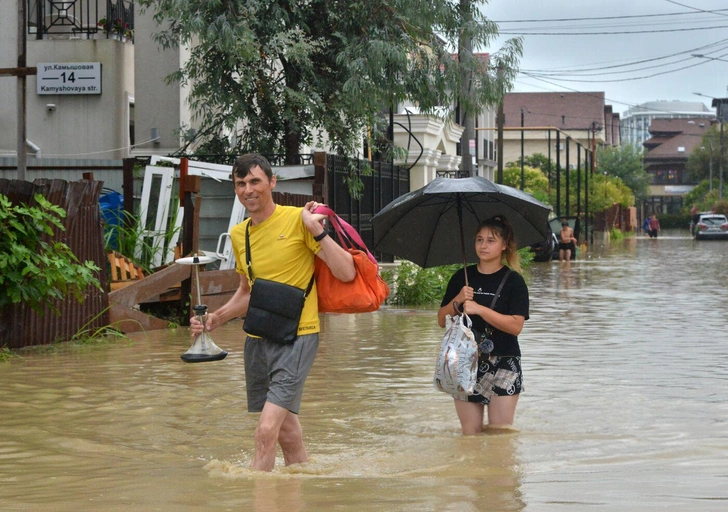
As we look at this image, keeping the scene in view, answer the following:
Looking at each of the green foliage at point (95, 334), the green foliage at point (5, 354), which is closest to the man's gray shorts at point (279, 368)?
the green foliage at point (5, 354)

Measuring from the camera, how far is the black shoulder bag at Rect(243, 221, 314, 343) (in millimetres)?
6254

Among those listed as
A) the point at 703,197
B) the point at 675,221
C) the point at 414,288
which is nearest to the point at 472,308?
the point at 414,288

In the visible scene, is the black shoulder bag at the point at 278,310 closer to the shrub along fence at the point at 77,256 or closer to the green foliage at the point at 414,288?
the shrub along fence at the point at 77,256

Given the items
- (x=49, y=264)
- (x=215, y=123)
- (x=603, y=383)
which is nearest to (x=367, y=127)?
(x=215, y=123)

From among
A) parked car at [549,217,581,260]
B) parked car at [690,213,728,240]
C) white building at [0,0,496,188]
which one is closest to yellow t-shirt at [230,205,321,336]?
white building at [0,0,496,188]

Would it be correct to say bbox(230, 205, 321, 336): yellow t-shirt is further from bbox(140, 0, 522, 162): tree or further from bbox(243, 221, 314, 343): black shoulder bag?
bbox(140, 0, 522, 162): tree

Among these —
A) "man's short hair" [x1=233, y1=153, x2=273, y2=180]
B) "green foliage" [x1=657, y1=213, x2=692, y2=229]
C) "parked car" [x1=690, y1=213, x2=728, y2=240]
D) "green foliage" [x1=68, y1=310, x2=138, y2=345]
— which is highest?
"green foliage" [x1=657, y1=213, x2=692, y2=229]

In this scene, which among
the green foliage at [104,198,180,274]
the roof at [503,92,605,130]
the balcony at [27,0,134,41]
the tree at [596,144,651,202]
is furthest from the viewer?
the roof at [503,92,605,130]

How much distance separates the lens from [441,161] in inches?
1671

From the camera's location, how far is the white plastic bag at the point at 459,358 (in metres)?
7.32

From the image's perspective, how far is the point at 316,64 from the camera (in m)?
21.4

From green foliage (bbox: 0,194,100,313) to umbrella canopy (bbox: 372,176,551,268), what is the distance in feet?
16.7

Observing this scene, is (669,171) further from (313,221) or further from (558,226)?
(313,221)

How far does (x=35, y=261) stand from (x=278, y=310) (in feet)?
21.4
